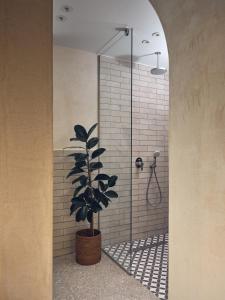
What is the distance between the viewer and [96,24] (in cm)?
222

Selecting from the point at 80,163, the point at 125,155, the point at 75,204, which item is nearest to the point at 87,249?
the point at 75,204

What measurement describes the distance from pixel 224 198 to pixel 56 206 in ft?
6.52

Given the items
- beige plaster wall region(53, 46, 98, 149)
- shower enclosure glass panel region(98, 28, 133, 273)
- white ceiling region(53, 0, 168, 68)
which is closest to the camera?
white ceiling region(53, 0, 168, 68)

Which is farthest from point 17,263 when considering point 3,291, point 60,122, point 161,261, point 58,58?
point 58,58

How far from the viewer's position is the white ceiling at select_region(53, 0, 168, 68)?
1.92 meters

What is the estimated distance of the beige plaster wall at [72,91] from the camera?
2.72 m

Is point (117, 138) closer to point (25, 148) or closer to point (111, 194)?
point (111, 194)

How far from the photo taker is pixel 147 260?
272cm

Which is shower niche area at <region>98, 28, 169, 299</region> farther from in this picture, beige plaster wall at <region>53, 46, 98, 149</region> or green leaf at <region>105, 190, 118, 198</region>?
green leaf at <region>105, 190, 118, 198</region>

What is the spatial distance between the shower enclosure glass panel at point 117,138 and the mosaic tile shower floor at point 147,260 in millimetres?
34

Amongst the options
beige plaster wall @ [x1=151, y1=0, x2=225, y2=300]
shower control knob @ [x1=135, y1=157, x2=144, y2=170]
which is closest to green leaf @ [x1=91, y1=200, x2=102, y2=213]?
shower control knob @ [x1=135, y1=157, x2=144, y2=170]

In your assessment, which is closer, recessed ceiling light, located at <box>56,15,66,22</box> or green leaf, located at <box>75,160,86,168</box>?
recessed ceiling light, located at <box>56,15,66,22</box>

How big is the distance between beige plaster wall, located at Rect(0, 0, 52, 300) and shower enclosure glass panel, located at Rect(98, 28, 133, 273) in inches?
66.5

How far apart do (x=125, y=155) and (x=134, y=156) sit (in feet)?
1.00
